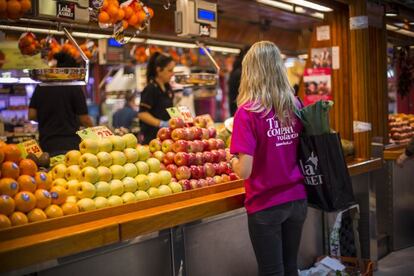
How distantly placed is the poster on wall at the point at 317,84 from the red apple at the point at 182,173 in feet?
8.62

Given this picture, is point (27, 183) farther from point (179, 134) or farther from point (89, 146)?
point (179, 134)

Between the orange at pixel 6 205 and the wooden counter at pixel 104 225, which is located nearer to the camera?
the wooden counter at pixel 104 225

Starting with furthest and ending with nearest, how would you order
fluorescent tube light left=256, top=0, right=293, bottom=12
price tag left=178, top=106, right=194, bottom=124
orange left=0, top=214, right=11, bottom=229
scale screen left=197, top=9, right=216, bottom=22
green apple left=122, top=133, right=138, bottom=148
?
fluorescent tube light left=256, top=0, right=293, bottom=12 < scale screen left=197, top=9, right=216, bottom=22 < price tag left=178, top=106, right=194, bottom=124 < green apple left=122, top=133, right=138, bottom=148 < orange left=0, top=214, right=11, bottom=229

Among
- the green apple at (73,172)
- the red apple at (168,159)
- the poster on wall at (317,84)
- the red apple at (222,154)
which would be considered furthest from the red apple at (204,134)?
the poster on wall at (317,84)

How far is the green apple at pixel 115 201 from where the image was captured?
9.96 ft

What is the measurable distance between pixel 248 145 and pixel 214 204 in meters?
0.55

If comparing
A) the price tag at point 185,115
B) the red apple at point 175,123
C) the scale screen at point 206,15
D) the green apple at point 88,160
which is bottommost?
the green apple at point 88,160

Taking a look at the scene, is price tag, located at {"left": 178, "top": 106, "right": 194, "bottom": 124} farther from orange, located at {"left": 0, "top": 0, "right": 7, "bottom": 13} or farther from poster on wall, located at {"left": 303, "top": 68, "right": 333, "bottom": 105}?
poster on wall, located at {"left": 303, "top": 68, "right": 333, "bottom": 105}

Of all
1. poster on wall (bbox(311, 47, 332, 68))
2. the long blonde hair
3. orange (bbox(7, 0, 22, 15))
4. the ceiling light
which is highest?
the ceiling light

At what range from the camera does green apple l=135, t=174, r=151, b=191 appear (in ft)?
10.7

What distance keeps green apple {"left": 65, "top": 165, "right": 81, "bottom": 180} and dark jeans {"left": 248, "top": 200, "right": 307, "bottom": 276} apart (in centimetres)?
103

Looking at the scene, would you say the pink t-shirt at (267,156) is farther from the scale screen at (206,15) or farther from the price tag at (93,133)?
the scale screen at (206,15)

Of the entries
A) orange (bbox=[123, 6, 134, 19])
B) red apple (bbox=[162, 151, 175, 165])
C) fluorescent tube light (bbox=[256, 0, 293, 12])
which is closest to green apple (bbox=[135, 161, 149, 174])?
red apple (bbox=[162, 151, 175, 165])

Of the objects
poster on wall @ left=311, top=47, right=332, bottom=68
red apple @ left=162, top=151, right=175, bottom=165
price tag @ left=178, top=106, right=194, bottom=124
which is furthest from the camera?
poster on wall @ left=311, top=47, right=332, bottom=68
